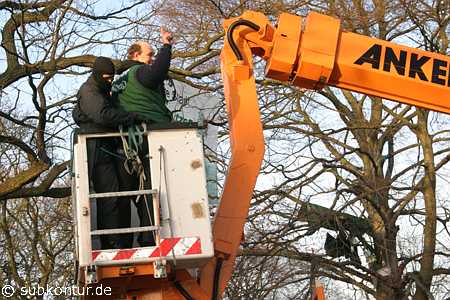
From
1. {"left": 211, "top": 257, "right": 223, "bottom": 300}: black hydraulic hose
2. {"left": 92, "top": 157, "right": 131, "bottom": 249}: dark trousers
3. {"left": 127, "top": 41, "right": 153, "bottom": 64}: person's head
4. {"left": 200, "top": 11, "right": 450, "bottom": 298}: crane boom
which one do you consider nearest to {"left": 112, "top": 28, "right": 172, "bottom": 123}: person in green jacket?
{"left": 127, "top": 41, "right": 153, "bottom": 64}: person's head

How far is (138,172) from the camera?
686cm

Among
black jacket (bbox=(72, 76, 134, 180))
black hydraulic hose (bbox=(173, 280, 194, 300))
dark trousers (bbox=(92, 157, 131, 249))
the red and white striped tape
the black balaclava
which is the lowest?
black hydraulic hose (bbox=(173, 280, 194, 300))

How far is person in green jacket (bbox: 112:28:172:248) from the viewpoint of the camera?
675 cm

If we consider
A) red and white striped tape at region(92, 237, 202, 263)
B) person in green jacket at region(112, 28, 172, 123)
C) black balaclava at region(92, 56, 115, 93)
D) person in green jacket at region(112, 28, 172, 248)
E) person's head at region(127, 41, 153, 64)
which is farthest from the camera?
person's head at region(127, 41, 153, 64)

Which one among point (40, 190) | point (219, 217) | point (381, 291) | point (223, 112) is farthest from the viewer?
point (381, 291)

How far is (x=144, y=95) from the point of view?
716 cm

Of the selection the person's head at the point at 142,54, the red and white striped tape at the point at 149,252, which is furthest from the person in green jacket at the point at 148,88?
the red and white striped tape at the point at 149,252

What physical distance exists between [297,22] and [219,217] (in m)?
1.64

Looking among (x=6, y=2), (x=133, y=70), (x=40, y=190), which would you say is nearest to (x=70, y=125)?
(x=40, y=190)

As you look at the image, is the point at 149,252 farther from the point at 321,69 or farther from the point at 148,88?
the point at 321,69

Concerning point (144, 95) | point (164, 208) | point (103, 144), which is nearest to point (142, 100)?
point (144, 95)

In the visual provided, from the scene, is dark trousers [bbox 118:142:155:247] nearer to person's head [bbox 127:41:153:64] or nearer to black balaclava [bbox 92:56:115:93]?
black balaclava [bbox 92:56:115:93]

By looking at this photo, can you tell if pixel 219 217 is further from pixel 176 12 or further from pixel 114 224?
pixel 176 12

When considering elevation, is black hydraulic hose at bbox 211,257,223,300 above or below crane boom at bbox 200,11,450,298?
below
